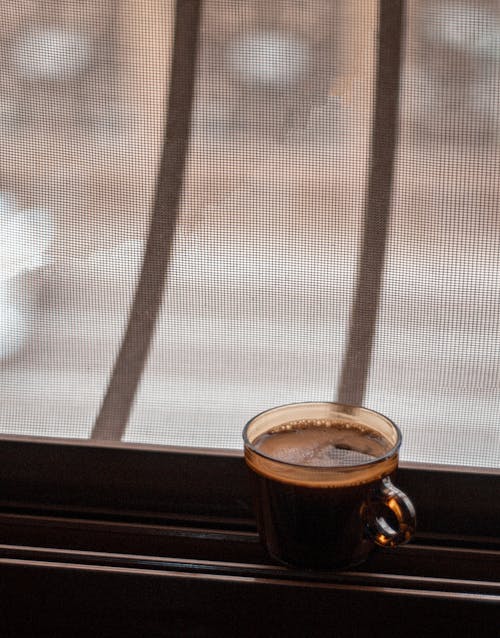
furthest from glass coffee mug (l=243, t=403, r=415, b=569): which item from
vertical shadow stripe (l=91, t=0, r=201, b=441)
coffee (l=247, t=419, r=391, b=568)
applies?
vertical shadow stripe (l=91, t=0, r=201, b=441)

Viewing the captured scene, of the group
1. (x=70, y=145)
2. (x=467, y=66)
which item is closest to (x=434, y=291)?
(x=467, y=66)

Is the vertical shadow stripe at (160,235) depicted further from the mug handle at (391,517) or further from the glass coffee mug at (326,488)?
the mug handle at (391,517)

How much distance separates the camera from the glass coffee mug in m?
0.51

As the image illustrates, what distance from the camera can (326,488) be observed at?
50 cm

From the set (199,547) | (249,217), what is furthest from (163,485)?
(249,217)

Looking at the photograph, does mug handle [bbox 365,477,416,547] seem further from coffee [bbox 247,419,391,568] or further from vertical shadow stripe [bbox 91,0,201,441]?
vertical shadow stripe [bbox 91,0,201,441]

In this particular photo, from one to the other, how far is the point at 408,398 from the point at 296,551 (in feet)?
0.64

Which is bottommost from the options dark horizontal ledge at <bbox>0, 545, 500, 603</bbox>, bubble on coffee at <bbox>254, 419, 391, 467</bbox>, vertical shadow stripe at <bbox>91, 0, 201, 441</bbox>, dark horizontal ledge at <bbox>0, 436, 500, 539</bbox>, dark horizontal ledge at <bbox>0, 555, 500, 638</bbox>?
dark horizontal ledge at <bbox>0, 555, 500, 638</bbox>

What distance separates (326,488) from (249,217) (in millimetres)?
274

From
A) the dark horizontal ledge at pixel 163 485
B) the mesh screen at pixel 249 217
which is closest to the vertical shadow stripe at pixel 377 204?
the mesh screen at pixel 249 217

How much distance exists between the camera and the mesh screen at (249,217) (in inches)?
23.5

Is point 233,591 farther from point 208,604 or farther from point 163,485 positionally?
point 163,485

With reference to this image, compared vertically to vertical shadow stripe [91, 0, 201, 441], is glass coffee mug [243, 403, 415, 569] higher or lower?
lower

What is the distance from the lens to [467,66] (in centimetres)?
58
